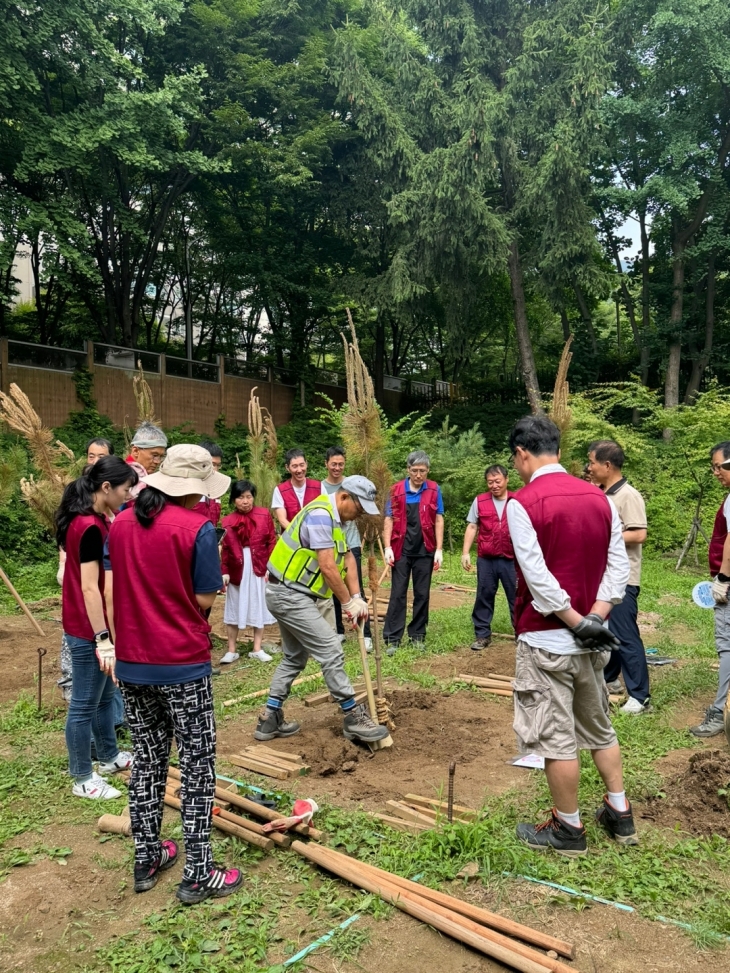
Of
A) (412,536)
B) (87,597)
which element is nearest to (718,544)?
(412,536)

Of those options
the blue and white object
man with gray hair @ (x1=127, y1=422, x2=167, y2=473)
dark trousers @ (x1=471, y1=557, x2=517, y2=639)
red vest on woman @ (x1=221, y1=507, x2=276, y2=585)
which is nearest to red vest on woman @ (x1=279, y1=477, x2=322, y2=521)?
red vest on woman @ (x1=221, y1=507, x2=276, y2=585)

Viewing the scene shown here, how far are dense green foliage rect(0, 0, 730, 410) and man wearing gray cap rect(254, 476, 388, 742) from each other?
1259cm

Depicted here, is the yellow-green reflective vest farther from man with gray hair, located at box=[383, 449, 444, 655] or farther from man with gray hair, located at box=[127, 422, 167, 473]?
man with gray hair, located at box=[383, 449, 444, 655]

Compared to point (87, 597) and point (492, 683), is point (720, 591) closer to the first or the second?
point (492, 683)

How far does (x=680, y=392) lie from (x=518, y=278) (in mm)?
6528

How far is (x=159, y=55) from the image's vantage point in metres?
18.3

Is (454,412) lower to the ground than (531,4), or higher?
lower

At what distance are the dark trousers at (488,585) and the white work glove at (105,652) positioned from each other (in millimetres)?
4368

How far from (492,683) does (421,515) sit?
1856 mm

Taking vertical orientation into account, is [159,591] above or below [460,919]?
above

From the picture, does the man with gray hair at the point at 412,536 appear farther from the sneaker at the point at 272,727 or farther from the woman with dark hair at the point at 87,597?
the woman with dark hair at the point at 87,597

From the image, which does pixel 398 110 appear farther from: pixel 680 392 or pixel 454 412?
pixel 680 392

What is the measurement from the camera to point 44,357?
16.3m

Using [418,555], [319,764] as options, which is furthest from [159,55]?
[319,764]
